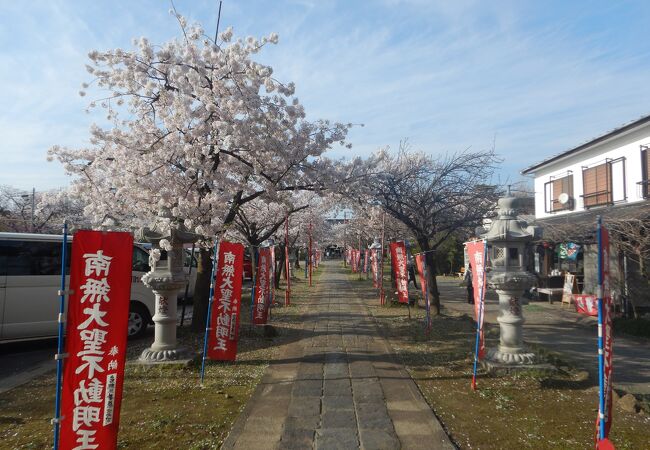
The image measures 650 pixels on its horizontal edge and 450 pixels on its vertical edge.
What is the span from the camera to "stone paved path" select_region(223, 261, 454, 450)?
4.42m

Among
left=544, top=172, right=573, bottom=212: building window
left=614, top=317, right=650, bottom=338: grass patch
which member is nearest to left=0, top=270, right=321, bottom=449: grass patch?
left=614, top=317, right=650, bottom=338: grass patch

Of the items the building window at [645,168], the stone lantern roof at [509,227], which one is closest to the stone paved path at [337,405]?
the stone lantern roof at [509,227]

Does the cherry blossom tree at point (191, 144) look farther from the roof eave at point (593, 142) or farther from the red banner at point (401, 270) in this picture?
the roof eave at point (593, 142)

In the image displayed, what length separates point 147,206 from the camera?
863 centimetres

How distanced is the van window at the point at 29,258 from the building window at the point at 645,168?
15.9 meters

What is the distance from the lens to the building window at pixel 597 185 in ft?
51.7

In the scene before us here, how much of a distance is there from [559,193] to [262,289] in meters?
14.7

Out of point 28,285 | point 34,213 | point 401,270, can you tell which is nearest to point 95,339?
point 28,285

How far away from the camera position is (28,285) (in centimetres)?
816

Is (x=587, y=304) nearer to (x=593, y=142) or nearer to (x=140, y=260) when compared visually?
(x=593, y=142)

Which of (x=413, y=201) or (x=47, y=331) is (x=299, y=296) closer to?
(x=413, y=201)

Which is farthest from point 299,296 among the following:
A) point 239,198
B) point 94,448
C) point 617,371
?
point 94,448

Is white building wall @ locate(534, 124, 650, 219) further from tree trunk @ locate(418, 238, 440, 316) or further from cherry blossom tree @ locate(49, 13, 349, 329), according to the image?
cherry blossom tree @ locate(49, 13, 349, 329)

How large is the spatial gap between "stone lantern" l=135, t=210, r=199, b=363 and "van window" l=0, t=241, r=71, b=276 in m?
2.11
